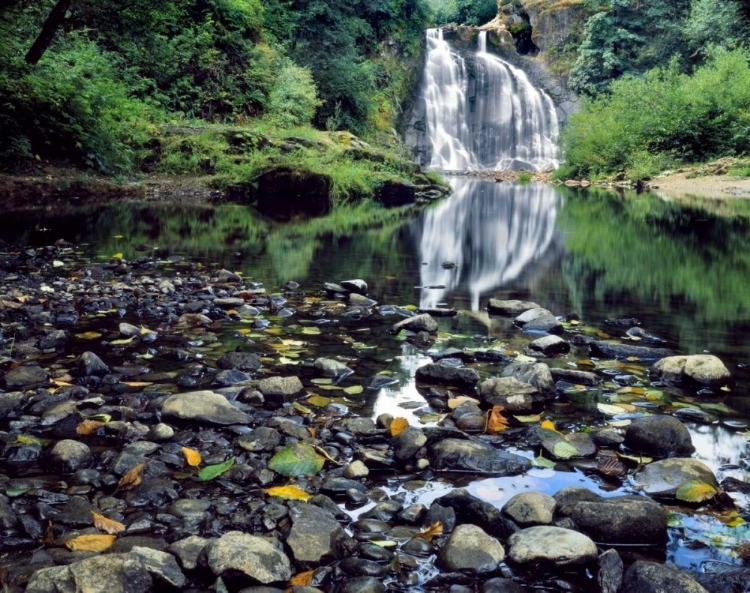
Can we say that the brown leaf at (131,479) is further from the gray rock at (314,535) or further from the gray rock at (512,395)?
the gray rock at (512,395)

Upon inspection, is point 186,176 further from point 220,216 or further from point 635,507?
point 635,507

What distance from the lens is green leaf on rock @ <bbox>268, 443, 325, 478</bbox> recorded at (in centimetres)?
262

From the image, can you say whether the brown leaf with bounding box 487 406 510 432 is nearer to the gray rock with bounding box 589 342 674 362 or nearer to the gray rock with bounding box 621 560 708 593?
the gray rock with bounding box 621 560 708 593

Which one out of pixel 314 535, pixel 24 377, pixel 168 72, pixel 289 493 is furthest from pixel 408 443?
pixel 168 72

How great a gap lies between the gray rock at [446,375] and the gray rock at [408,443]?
0.92 m

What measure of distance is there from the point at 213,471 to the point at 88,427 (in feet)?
2.32

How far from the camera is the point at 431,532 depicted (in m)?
2.21

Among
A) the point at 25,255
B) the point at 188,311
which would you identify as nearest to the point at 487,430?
the point at 188,311

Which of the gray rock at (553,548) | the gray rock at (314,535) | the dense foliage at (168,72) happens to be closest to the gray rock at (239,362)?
the gray rock at (314,535)

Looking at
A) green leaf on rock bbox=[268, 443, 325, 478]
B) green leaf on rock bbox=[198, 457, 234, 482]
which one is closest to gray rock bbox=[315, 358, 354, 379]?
green leaf on rock bbox=[268, 443, 325, 478]

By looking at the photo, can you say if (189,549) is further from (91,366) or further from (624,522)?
(91,366)

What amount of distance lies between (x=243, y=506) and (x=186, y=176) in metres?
18.3

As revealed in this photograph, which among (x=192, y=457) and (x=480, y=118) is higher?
(x=480, y=118)

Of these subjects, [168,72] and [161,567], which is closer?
[161,567]
